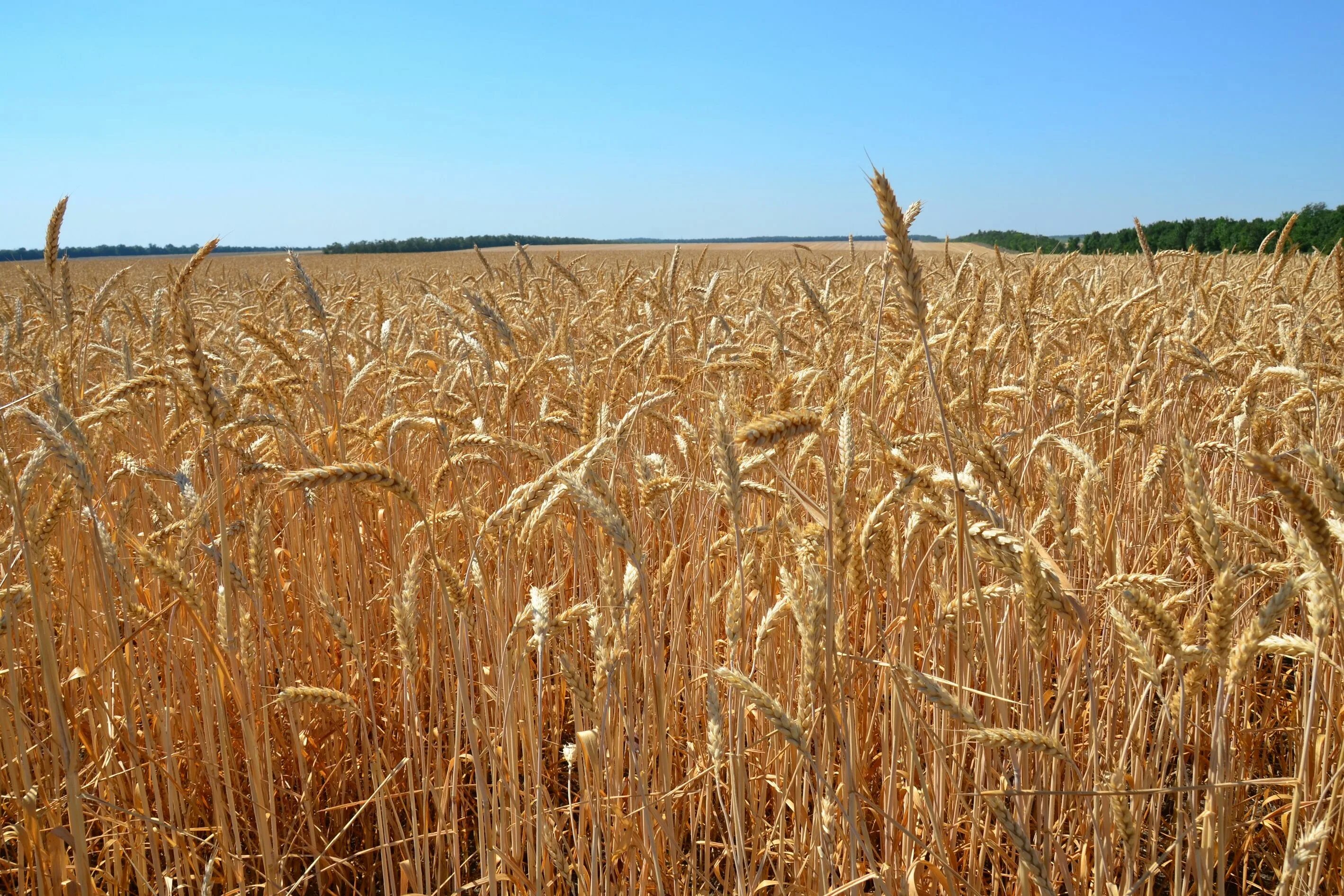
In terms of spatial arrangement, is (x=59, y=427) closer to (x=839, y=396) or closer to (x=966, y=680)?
(x=839, y=396)

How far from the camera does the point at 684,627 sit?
2.09 m

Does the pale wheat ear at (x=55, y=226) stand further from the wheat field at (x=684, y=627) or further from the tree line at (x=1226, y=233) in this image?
the tree line at (x=1226, y=233)

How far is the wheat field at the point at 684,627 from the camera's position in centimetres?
112

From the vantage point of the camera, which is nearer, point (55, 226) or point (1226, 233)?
point (55, 226)

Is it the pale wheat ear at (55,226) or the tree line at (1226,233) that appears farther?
the tree line at (1226,233)

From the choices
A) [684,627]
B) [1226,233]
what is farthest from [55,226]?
[1226,233]

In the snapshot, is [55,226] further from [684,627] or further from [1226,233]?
[1226,233]

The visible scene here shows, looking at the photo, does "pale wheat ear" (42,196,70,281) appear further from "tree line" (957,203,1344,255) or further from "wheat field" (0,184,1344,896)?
"tree line" (957,203,1344,255)

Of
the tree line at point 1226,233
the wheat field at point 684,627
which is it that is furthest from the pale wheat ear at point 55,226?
the tree line at point 1226,233

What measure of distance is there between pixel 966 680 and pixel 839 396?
552mm

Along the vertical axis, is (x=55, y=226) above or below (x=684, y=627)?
above

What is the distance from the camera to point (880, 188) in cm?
92

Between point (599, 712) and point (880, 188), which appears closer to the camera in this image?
point (880, 188)

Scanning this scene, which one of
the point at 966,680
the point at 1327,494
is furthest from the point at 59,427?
the point at 1327,494
